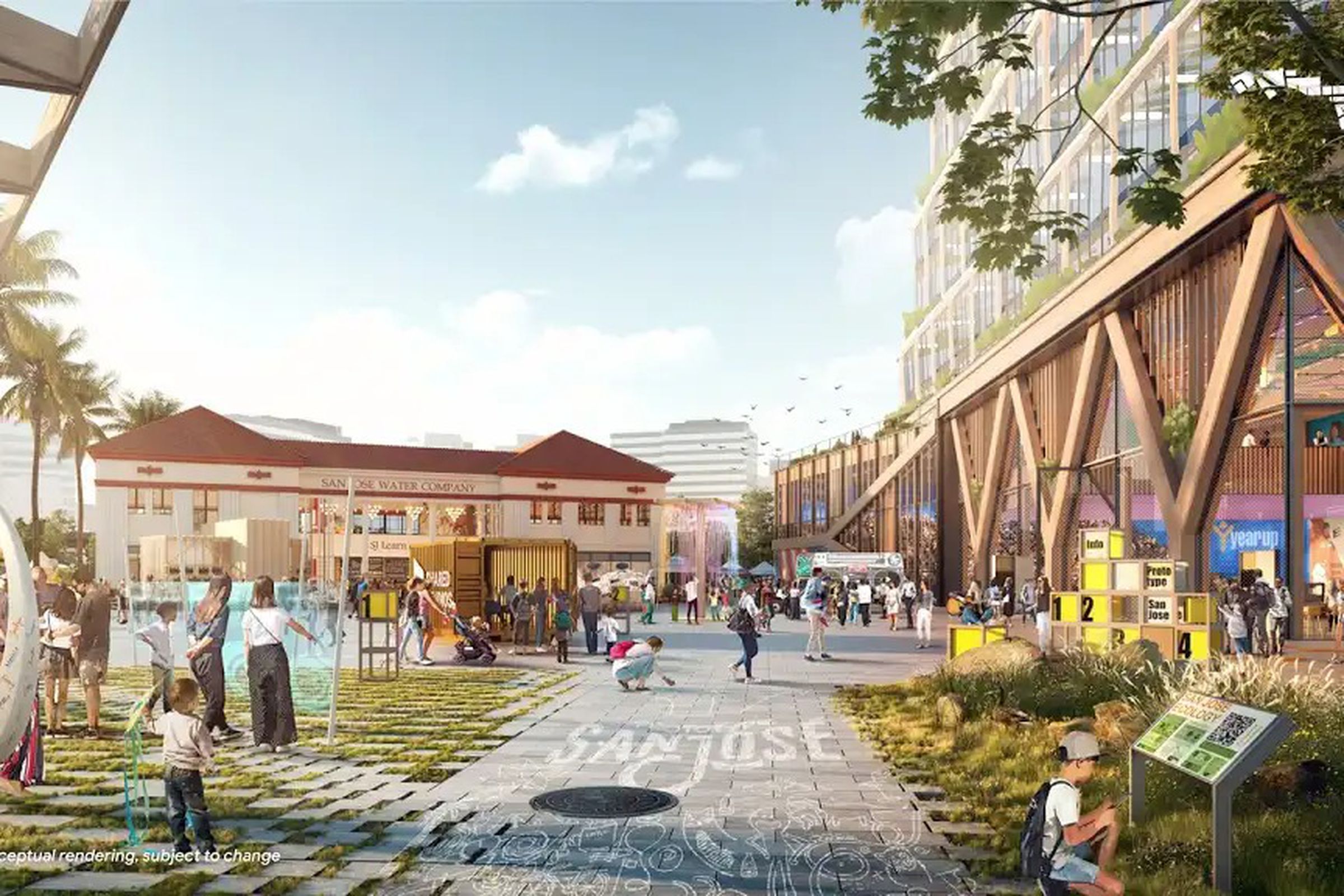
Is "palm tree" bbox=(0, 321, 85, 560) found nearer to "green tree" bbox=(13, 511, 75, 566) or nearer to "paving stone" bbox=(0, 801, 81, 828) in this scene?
"green tree" bbox=(13, 511, 75, 566)

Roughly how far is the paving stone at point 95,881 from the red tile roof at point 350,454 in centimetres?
5324

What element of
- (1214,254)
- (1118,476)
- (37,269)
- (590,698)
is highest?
(37,269)

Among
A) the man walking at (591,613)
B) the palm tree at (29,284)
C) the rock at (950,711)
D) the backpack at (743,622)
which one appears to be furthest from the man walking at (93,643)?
the palm tree at (29,284)

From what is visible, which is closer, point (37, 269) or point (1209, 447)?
point (1209, 447)

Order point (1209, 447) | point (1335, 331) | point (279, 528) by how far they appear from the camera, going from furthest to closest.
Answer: point (279, 528), point (1209, 447), point (1335, 331)

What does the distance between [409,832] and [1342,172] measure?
9.53 metres

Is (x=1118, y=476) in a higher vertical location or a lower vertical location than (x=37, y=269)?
lower

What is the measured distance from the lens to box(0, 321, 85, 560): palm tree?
4881 centimetres

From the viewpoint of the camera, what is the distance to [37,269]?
3531 cm

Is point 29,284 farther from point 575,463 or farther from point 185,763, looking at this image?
point 185,763

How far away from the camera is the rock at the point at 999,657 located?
1522 centimetres

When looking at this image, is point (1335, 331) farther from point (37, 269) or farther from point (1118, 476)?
point (37, 269)

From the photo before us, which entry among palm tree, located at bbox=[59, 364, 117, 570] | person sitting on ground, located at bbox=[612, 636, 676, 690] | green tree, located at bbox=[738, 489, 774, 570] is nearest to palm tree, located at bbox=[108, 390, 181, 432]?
palm tree, located at bbox=[59, 364, 117, 570]

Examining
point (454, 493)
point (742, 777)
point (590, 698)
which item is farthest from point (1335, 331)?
point (454, 493)
